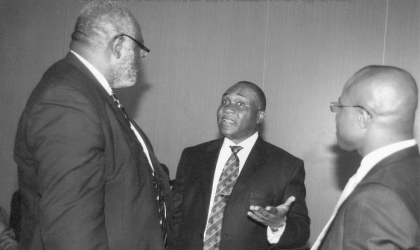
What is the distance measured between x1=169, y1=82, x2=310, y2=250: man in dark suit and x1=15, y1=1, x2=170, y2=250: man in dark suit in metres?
0.75

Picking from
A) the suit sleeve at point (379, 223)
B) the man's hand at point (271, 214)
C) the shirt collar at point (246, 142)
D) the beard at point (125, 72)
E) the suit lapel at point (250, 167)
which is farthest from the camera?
the shirt collar at point (246, 142)

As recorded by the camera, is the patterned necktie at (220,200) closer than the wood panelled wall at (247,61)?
Yes

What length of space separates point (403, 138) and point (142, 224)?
3.44 ft

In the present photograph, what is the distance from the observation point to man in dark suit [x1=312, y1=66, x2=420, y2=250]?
130cm

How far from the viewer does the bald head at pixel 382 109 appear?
5.19 ft

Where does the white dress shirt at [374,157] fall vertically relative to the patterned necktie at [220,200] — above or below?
above

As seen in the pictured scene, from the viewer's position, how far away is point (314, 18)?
13.6ft

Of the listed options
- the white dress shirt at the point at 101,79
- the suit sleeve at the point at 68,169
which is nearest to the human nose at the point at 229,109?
the white dress shirt at the point at 101,79

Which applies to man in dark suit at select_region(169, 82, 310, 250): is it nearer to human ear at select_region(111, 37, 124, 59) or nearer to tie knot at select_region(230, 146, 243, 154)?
tie knot at select_region(230, 146, 243, 154)

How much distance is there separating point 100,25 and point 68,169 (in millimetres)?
677

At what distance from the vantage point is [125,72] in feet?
6.19

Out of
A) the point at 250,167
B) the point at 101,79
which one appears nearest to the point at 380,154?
the point at 101,79

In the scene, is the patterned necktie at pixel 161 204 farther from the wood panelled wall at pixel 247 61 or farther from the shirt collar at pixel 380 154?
the wood panelled wall at pixel 247 61

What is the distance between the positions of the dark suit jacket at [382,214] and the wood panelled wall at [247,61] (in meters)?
2.62
